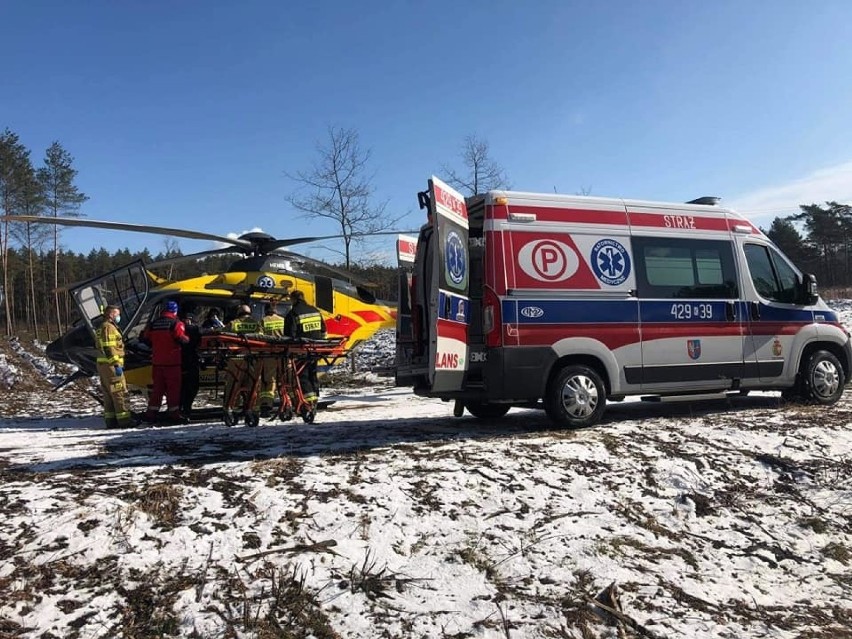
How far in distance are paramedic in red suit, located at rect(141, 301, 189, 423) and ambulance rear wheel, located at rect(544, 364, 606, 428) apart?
17.2 feet

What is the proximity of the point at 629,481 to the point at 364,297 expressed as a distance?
7.99 m

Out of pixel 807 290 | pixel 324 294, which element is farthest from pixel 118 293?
pixel 807 290

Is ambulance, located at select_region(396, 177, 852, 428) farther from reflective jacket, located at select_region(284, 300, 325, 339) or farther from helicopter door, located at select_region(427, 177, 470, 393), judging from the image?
reflective jacket, located at select_region(284, 300, 325, 339)

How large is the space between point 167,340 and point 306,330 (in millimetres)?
1964

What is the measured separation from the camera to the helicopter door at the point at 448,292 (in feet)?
19.3

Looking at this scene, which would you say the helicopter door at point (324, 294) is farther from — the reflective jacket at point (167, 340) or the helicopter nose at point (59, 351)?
the helicopter nose at point (59, 351)

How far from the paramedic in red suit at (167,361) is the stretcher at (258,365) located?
1067mm

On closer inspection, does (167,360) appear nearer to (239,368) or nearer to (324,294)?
(239,368)

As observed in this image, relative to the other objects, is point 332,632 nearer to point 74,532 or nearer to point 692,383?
point 74,532

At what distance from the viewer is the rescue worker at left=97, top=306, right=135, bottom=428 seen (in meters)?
8.34

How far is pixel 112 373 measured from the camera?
8461 mm

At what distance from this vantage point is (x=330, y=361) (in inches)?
329

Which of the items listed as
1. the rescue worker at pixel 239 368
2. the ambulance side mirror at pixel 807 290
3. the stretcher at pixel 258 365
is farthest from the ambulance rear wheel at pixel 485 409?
the ambulance side mirror at pixel 807 290

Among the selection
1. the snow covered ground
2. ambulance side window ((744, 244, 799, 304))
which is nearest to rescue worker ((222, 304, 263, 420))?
the snow covered ground
